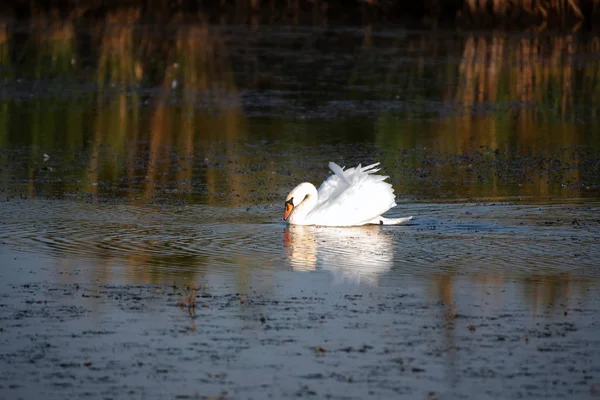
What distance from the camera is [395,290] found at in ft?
33.1

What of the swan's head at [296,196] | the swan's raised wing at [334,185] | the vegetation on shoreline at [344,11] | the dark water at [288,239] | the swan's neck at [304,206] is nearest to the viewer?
the dark water at [288,239]

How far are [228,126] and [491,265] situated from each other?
1008 centimetres

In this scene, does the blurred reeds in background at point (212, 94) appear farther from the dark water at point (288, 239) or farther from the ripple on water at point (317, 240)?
the ripple on water at point (317, 240)

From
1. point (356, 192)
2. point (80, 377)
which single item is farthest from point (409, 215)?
point (80, 377)

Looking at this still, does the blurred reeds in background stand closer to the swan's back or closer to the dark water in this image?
the dark water

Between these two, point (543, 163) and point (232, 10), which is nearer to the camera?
point (543, 163)

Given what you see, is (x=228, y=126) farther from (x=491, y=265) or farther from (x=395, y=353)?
(x=395, y=353)

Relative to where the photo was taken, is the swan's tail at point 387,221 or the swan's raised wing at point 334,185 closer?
the swan's tail at point 387,221

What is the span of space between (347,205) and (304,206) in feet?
1.45

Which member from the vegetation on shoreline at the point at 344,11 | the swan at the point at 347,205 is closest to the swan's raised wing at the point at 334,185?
the swan at the point at 347,205

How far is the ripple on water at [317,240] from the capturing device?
36.4 feet

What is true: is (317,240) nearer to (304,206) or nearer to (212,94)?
(304,206)

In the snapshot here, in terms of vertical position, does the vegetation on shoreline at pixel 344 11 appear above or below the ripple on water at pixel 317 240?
above

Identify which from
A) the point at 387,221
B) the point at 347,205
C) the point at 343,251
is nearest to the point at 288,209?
the point at 347,205
